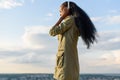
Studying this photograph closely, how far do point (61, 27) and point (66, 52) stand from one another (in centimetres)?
49

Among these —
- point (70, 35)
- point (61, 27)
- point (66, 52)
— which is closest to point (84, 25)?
point (70, 35)

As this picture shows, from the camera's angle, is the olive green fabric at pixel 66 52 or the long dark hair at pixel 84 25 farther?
the long dark hair at pixel 84 25

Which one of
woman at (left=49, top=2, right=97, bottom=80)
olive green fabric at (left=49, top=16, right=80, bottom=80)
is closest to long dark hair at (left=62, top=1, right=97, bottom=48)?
woman at (left=49, top=2, right=97, bottom=80)

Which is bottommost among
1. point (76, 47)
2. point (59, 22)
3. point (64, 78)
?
point (64, 78)

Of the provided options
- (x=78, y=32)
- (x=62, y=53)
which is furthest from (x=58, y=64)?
(x=78, y=32)

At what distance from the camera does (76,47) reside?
818 cm

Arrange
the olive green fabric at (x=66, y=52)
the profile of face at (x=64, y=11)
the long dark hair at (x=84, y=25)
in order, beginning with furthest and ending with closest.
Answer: the profile of face at (x=64, y=11), the long dark hair at (x=84, y=25), the olive green fabric at (x=66, y=52)

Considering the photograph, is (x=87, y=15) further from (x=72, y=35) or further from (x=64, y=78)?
(x=64, y=78)

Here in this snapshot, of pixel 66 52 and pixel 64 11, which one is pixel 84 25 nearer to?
pixel 64 11

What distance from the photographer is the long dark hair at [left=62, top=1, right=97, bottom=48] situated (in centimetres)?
811

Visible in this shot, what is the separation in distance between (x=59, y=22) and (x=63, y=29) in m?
0.19

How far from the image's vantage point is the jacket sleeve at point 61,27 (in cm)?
804

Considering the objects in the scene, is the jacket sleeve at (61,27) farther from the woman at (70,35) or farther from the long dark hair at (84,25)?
the long dark hair at (84,25)

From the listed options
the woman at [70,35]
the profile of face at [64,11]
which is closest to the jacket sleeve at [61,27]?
the woman at [70,35]
